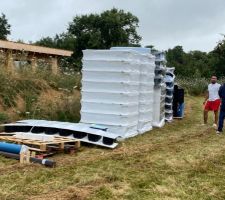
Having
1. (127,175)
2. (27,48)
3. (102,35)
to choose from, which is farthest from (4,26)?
(127,175)

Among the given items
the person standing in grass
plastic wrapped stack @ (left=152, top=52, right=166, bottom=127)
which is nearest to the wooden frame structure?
plastic wrapped stack @ (left=152, top=52, right=166, bottom=127)

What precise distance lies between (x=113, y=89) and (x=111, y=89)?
0.18 feet

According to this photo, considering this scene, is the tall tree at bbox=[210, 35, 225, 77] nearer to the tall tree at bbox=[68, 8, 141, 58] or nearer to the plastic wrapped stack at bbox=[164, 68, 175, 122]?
the tall tree at bbox=[68, 8, 141, 58]

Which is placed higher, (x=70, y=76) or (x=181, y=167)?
(x=70, y=76)

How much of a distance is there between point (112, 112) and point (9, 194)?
5808 millimetres

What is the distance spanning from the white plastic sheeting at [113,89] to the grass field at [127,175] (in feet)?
3.29

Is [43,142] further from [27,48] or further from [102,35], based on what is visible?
[102,35]

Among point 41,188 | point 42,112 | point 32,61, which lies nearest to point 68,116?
point 42,112

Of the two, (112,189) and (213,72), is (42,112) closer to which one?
(112,189)

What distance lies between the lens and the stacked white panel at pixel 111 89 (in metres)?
12.3

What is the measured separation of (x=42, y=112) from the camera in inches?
555

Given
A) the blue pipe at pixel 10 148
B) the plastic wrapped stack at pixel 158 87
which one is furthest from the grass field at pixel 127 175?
the plastic wrapped stack at pixel 158 87

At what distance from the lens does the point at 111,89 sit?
12391 mm

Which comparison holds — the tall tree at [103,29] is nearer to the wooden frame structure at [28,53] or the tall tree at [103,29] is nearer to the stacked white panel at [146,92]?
the wooden frame structure at [28,53]
